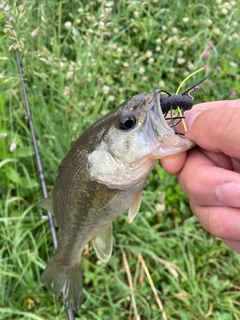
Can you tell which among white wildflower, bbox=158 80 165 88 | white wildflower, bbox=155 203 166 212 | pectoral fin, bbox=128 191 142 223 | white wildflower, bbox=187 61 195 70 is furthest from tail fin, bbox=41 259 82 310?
white wildflower, bbox=187 61 195 70

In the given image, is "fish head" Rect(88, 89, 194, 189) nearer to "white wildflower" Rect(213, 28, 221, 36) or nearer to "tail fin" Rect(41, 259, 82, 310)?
"tail fin" Rect(41, 259, 82, 310)

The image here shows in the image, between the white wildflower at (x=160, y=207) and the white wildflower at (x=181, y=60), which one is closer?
the white wildflower at (x=160, y=207)

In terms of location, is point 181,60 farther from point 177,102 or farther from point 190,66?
point 177,102

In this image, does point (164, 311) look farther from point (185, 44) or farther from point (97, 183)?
point (185, 44)

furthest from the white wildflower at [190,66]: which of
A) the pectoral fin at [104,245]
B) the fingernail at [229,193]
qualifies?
the fingernail at [229,193]

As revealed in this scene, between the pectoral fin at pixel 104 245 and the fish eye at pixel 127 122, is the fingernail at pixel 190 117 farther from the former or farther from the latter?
the pectoral fin at pixel 104 245

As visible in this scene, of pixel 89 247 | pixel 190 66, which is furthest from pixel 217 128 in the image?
pixel 190 66

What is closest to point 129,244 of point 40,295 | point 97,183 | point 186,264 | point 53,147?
point 186,264
